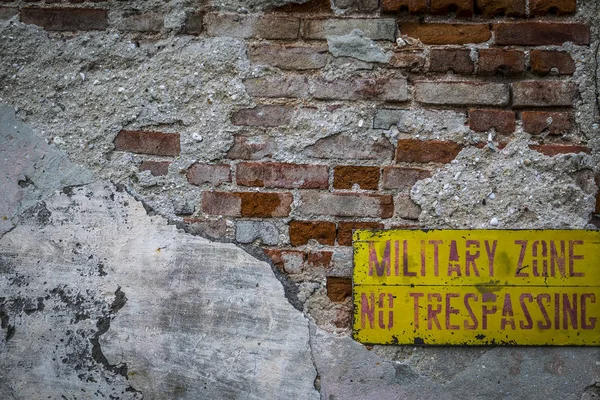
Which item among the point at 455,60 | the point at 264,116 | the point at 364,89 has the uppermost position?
the point at 455,60

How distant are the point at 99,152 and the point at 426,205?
0.98 meters

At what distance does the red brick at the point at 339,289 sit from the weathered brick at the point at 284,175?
0.28m

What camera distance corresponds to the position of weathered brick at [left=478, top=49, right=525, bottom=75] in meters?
1.46

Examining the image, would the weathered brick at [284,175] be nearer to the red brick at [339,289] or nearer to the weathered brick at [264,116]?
the weathered brick at [264,116]

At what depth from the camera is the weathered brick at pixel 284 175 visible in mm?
1468

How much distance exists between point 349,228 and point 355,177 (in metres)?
0.15

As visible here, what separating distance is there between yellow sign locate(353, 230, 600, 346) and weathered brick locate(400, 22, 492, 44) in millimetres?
565

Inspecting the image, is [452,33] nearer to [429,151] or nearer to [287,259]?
[429,151]

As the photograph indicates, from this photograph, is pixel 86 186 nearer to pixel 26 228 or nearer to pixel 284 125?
pixel 26 228

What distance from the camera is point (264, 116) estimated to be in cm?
148

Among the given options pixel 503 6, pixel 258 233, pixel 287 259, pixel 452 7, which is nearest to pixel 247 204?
pixel 258 233

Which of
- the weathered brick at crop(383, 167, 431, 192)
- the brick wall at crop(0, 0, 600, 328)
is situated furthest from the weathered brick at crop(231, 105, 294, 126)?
the weathered brick at crop(383, 167, 431, 192)

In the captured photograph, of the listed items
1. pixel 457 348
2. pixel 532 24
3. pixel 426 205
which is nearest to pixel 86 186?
pixel 426 205

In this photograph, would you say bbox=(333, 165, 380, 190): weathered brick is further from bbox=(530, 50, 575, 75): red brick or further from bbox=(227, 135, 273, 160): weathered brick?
bbox=(530, 50, 575, 75): red brick
